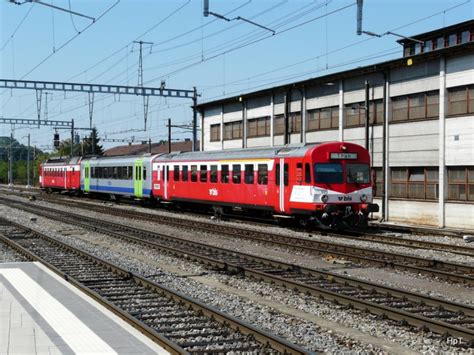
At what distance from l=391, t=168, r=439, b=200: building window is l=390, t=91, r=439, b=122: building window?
7.74 ft

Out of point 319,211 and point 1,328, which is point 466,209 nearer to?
point 319,211

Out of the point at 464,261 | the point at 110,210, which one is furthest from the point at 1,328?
the point at 110,210

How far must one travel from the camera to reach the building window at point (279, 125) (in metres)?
37.0

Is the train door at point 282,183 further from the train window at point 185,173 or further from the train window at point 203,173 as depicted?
the train window at point 185,173

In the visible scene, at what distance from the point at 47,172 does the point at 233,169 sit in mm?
40412

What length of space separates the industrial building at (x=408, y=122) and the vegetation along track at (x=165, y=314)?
53.0ft

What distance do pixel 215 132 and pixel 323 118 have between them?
1280 cm

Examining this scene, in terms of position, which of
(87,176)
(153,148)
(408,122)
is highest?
(153,148)

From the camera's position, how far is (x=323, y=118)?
111 feet

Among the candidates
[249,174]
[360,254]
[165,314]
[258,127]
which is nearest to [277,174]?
[249,174]

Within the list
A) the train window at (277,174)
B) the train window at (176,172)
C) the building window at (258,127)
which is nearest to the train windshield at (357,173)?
the train window at (277,174)

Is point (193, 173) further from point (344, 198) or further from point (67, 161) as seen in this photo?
point (67, 161)

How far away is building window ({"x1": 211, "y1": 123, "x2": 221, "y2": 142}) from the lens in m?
44.4

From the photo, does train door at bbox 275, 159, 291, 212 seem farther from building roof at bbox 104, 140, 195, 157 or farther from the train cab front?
building roof at bbox 104, 140, 195, 157
